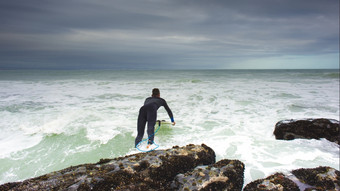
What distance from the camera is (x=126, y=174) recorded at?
330cm

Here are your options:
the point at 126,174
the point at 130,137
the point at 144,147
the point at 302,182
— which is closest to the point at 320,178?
the point at 302,182

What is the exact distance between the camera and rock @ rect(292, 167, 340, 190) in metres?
3.39

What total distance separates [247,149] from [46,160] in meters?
6.13

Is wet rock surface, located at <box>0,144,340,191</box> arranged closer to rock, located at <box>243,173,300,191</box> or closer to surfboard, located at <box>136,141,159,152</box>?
rock, located at <box>243,173,300,191</box>

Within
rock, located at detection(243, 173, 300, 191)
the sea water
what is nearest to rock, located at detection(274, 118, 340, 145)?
the sea water

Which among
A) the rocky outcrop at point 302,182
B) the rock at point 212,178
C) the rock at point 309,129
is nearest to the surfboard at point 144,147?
the rock at point 212,178

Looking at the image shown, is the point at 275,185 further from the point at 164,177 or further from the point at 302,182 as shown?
the point at 164,177

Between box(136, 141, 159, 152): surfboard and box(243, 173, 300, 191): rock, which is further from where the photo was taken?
box(136, 141, 159, 152): surfboard

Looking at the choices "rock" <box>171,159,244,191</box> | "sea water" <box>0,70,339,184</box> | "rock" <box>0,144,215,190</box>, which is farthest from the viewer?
"sea water" <box>0,70,339,184</box>

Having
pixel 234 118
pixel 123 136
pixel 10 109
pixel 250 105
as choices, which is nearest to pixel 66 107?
pixel 10 109

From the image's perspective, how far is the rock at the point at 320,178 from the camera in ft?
11.1

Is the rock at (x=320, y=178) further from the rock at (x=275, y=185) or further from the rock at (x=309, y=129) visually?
the rock at (x=309, y=129)

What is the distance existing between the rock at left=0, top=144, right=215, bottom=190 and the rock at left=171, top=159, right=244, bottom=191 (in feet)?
0.85

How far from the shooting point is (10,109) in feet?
41.1
